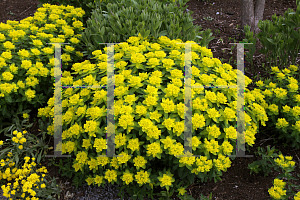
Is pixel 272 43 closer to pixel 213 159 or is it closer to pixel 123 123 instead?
pixel 213 159

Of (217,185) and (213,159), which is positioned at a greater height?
(213,159)

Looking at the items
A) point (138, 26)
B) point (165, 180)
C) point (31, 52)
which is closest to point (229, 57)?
point (138, 26)

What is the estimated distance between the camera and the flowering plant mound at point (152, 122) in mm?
2227

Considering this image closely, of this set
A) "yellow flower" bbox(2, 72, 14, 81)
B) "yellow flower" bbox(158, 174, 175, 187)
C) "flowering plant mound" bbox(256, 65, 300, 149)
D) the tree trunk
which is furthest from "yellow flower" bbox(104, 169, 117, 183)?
the tree trunk

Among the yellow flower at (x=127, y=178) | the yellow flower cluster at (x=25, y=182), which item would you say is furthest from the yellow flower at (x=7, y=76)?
the yellow flower at (x=127, y=178)

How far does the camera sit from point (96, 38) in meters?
3.47

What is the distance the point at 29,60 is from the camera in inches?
121

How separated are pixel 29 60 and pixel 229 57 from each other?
324 centimetres

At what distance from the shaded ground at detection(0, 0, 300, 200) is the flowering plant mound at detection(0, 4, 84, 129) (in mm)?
455

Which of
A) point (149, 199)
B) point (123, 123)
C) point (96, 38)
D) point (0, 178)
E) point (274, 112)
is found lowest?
point (149, 199)

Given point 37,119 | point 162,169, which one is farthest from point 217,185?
point 37,119

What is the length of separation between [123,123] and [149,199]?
42.2 inches

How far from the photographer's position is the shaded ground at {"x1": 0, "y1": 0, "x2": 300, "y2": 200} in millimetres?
2701

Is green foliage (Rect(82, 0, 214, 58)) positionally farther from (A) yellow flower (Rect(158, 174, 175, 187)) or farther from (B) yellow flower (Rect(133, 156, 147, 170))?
(A) yellow flower (Rect(158, 174, 175, 187))
